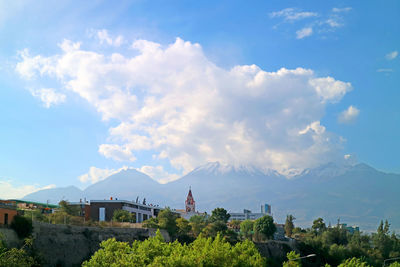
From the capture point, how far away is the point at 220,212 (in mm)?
177500

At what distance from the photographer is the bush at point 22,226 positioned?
64250 mm

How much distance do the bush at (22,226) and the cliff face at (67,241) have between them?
149 cm

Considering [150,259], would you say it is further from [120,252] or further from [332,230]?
[332,230]

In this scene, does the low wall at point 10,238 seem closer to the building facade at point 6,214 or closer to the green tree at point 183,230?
the building facade at point 6,214

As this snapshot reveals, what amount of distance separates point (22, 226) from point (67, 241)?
30.2ft

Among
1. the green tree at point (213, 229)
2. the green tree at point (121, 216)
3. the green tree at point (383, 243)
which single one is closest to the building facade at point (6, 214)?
the green tree at point (121, 216)

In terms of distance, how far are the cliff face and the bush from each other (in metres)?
1.49

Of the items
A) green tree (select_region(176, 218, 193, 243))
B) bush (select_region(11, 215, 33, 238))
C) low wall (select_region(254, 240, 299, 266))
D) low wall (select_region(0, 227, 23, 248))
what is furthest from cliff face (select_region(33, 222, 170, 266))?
low wall (select_region(254, 240, 299, 266))

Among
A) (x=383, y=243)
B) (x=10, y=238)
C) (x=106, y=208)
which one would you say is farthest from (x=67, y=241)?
(x=383, y=243)

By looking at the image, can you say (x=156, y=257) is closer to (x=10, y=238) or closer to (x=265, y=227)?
(x=10, y=238)

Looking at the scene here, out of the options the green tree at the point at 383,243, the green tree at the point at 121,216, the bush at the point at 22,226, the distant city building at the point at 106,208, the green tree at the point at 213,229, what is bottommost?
the green tree at the point at 383,243

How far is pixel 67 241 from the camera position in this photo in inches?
2849

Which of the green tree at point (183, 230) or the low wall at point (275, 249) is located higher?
the green tree at point (183, 230)

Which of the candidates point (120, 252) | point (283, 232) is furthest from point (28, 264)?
point (283, 232)
